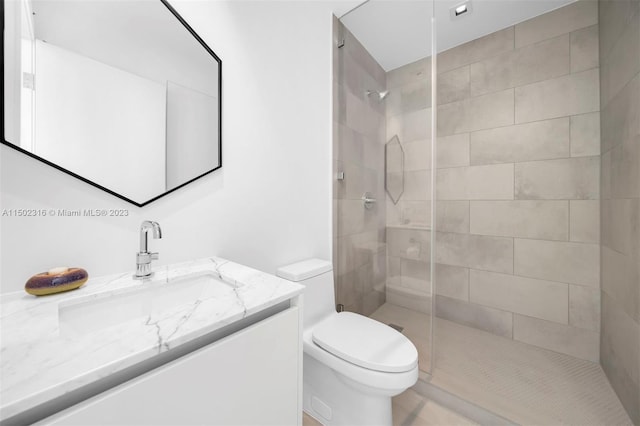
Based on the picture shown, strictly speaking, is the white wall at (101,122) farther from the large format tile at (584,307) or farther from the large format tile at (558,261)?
the large format tile at (584,307)

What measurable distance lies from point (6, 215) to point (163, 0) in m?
0.89

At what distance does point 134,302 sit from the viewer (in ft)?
2.59

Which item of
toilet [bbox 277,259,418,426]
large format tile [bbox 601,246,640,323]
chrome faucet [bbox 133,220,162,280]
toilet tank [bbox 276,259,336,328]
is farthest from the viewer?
toilet tank [bbox 276,259,336,328]

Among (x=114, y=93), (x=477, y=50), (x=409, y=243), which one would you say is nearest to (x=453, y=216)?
(x=409, y=243)

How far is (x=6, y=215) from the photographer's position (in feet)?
2.32

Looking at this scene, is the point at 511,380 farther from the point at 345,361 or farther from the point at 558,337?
the point at 345,361

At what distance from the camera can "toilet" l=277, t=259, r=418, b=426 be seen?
39.8 inches

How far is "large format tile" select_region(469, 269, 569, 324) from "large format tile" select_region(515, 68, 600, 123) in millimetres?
1153

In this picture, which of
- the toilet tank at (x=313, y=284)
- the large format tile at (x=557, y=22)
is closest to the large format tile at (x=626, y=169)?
the large format tile at (x=557, y=22)

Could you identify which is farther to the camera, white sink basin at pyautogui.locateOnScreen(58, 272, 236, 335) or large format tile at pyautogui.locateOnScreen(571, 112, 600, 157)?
large format tile at pyautogui.locateOnScreen(571, 112, 600, 157)

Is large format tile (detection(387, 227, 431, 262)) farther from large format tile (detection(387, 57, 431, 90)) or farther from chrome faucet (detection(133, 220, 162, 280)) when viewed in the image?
chrome faucet (detection(133, 220, 162, 280))

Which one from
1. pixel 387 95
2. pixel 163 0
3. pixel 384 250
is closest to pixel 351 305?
pixel 384 250

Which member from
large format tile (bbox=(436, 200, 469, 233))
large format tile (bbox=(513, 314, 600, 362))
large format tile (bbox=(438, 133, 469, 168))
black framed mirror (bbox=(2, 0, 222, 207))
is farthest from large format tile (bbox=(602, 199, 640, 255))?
black framed mirror (bbox=(2, 0, 222, 207))

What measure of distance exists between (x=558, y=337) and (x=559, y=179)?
1062 mm
